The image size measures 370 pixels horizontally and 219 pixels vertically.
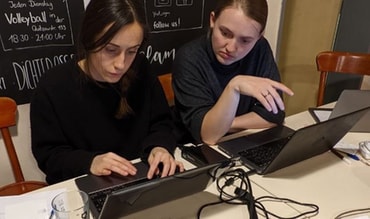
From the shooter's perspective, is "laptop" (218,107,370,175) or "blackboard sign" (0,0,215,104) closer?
"laptop" (218,107,370,175)

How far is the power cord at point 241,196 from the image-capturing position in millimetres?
1010

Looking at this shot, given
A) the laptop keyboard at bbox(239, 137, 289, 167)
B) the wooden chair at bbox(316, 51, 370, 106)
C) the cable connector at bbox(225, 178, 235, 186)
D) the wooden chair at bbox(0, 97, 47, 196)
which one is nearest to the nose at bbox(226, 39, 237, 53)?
the laptop keyboard at bbox(239, 137, 289, 167)

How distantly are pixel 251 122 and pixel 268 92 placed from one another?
0.95ft

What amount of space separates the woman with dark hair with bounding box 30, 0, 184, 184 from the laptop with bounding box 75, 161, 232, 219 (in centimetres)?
3

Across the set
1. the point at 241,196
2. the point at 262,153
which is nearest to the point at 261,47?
the point at 262,153

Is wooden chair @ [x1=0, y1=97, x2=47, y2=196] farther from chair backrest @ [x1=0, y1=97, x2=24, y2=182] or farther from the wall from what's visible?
the wall

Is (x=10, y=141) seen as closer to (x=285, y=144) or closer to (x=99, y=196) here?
(x=99, y=196)

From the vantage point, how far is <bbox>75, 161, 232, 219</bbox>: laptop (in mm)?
816

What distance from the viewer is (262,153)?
1.27m

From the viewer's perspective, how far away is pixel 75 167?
1192 mm

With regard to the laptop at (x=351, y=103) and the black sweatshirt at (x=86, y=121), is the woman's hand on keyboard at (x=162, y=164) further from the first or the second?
the laptop at (x=351, y=103)

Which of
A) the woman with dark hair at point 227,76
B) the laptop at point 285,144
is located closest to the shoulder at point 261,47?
the woman with dark hair at point 227,76

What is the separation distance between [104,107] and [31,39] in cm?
52

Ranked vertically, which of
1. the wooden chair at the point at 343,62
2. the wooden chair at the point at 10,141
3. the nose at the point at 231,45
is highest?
the nose at the point at 231,45
